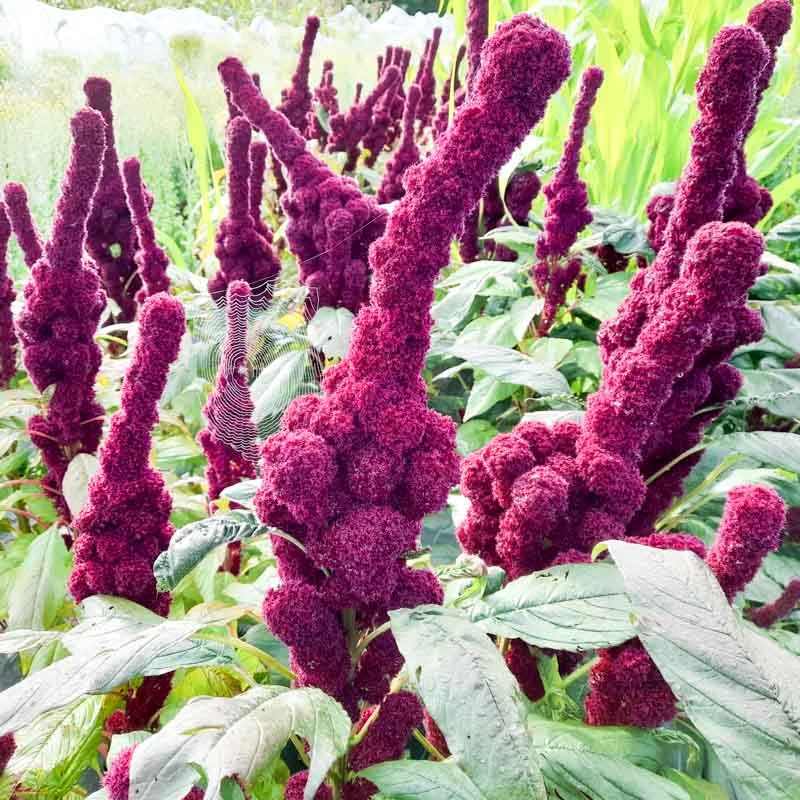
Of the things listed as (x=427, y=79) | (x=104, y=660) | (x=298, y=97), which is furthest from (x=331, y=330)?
(x=427, y=79)

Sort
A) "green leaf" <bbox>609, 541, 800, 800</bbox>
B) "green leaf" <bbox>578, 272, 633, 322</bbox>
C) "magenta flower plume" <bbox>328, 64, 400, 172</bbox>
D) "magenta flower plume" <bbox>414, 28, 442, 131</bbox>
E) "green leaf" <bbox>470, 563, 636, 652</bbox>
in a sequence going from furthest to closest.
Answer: "magenta flower plume" <bbox>414, 28, 442, 131</bbox>, "magenta flower plume" <bbox>328, 64, 400, 172</bbox>, "green leaf" <bbox>578, 272, 633, 322</bbox>, "green leaf" <bbox>470, 563, 636, 652</bbox>, "green leaf" <bbox>609, 541, 800, 800</bbox>

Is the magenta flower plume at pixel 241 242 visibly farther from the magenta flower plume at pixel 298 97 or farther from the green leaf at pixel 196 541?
the magenta flower plume at pixel 298 97

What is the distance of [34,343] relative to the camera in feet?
2.71

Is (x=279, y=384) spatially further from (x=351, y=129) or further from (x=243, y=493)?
(x=351, y=129)

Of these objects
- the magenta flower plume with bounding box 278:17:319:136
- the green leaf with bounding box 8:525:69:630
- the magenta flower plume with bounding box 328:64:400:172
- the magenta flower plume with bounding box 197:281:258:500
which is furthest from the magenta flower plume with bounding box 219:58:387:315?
the magenta flower plume with bounding box 328:64:400:172

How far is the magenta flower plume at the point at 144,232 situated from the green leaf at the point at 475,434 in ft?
1.77

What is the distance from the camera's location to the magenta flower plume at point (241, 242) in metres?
1.03

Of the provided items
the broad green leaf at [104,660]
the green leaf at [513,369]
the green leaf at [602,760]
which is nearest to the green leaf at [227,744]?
the broad green leaf at [104,660]

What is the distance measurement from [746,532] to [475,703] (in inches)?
9.0

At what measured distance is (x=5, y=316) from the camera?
1.11m

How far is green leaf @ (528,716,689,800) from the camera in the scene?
0.51 m

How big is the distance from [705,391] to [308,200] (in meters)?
0.59

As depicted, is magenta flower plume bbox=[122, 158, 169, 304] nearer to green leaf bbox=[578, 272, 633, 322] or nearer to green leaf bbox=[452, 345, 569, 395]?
green leaf bbox=[452, 345, 569, 395]

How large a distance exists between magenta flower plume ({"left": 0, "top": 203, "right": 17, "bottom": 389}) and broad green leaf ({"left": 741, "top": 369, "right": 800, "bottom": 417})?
3.48 feet
